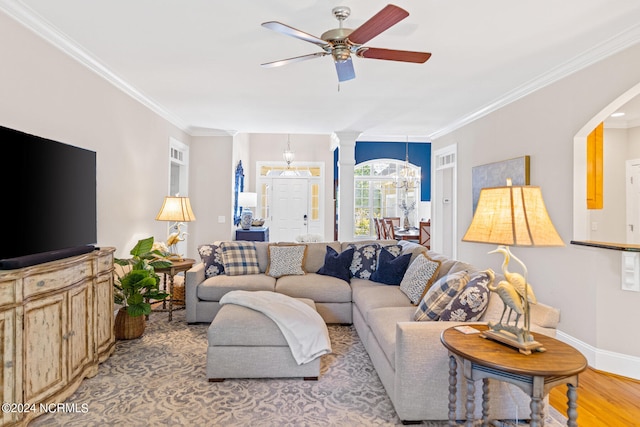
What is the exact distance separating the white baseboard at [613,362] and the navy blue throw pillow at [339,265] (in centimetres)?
233

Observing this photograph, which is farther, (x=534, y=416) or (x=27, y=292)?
(x=27, y=292)

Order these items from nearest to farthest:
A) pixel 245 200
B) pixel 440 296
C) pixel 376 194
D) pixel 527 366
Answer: pixel 527 366 → pixel 440 296 → pixel 245 200 → pixel 376 194

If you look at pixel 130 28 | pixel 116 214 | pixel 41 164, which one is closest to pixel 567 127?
pixel 130 28

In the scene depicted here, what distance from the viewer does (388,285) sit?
12.5 feet

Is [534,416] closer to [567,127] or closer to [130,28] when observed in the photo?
[567,127]

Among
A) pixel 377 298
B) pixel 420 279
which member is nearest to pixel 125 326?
pixel 377 298

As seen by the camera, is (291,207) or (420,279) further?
(291,207)

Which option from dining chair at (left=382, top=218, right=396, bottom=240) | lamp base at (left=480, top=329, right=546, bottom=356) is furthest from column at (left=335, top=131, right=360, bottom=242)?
lamp base at (left=480, top=329, right=546, bottom=356)

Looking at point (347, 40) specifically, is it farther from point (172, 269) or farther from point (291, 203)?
point (291, 203)

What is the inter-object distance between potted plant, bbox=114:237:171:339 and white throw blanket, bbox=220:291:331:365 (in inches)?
42.1

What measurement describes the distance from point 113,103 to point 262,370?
10.3 ft

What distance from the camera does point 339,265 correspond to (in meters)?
4.18

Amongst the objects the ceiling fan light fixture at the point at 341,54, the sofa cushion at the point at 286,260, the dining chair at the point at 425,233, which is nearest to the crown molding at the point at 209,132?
the sofa cushion at the point at 286,260

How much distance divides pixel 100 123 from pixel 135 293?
68.0 inches
